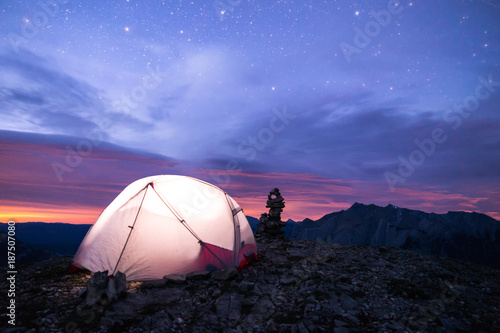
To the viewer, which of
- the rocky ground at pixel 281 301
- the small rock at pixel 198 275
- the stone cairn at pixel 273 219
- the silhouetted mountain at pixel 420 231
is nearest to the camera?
the rocky ground at pixel 281 301

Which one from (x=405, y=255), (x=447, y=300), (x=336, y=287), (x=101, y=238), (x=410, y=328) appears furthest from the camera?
(x=405, y=255)

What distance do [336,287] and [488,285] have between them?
6.16 meters

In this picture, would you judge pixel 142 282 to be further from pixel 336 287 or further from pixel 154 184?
pixel 336 287

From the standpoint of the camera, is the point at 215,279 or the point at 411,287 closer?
the point at 411,287

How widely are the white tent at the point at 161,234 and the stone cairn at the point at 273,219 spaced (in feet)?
31.5

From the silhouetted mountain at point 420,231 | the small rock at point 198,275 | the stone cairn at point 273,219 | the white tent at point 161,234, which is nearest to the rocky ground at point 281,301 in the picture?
the small rock at point 198,275

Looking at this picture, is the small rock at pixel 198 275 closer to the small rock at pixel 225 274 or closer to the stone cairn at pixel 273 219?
the small rock at pixel 225 274

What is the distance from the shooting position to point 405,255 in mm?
12234

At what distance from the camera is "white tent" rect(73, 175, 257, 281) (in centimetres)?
863

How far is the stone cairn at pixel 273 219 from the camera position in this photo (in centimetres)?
1991

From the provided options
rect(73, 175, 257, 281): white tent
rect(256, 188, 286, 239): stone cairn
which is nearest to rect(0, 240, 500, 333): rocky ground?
rect(73, 175, 257, 281): white tent

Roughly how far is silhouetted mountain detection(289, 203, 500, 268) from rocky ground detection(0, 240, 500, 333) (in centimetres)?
9436

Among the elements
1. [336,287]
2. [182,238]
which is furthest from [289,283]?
[182,238]

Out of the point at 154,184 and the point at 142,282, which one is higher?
the point at 154,184
